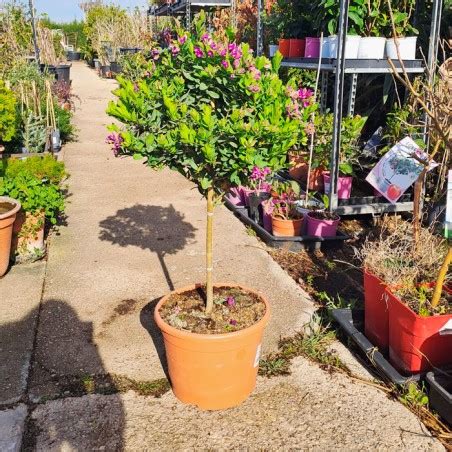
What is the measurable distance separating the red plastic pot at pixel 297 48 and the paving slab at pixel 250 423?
3.86 meters

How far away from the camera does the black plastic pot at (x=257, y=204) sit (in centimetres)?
491

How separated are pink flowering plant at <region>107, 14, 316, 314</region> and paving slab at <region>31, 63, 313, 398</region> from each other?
1.23 m

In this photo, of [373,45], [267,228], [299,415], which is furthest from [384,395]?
[373,45]

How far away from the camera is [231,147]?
7.27 ft

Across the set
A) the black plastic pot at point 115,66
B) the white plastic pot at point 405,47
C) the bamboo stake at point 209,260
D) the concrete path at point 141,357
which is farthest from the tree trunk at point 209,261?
the black plastic pot at point 115,66

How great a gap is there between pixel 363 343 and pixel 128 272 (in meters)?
1.92

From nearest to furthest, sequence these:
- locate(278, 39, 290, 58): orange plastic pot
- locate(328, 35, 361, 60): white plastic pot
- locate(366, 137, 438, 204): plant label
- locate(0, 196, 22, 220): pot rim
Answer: locate(0, 196, 22, 220): pot rim, locate(366, 137, 438, 204): plant label, locate(328, 35, 361, 60): white plastic pot, locate(278, 39, 290, 58): orange plastic pot

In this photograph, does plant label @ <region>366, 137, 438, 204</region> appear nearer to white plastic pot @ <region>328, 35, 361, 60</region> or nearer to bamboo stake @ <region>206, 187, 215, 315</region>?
white plastic pot @ <region>328, 35, 361, 60</region>

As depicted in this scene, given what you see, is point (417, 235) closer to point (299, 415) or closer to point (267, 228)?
point (299, 415)

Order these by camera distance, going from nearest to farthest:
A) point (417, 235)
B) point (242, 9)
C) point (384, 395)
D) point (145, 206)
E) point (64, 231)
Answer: point (384, 395), point (417, 235), point (64, 231), point (145, 206), point (242, 9)

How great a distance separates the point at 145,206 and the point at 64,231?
1.01m

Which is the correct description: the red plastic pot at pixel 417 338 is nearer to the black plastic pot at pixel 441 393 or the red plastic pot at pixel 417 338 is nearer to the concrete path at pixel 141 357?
the black plastic pot at pixel 441 393

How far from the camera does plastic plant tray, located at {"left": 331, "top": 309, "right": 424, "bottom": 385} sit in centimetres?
260

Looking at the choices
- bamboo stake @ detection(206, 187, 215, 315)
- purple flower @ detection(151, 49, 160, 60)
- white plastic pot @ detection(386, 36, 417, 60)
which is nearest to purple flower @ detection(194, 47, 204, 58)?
purple flower @ detection(151, 49, 160, 60)
